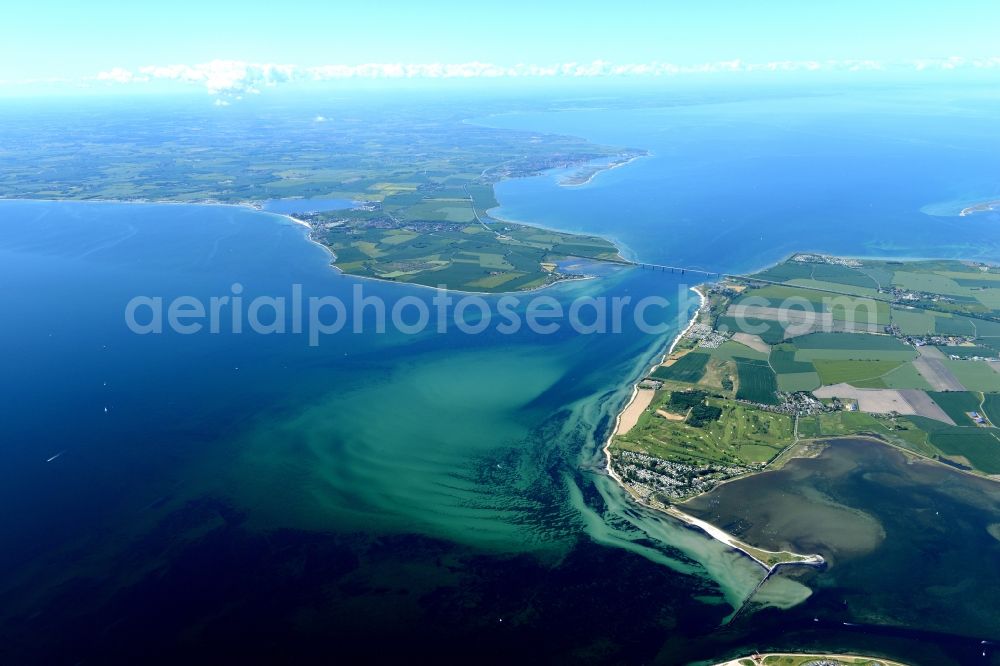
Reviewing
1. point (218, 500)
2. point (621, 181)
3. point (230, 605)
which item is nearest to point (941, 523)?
point (230, 605)

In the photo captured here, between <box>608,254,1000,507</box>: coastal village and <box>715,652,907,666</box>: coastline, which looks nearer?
<box>715,652,907,666</box>: coastline

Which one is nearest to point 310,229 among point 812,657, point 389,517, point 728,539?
point 389,517

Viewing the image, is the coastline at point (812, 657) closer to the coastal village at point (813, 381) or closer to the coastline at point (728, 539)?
the coastline at point (728, 539)

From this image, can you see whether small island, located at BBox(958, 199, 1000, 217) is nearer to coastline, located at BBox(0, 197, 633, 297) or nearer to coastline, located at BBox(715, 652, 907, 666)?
coastline, located at BBox(0, 197, 633, 297)

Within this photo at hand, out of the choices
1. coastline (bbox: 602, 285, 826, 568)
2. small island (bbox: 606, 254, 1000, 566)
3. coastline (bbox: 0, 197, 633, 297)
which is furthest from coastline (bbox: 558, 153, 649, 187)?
coastline (bbox: 602, 285, 826, 568)

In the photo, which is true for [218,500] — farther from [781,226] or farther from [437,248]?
[781,226]

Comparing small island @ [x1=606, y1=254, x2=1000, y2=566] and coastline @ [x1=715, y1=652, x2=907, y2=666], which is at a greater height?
small island @ [x1=606, y1=254, x2=1000, y2=566]

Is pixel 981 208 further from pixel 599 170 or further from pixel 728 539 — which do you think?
pixel 728 539
